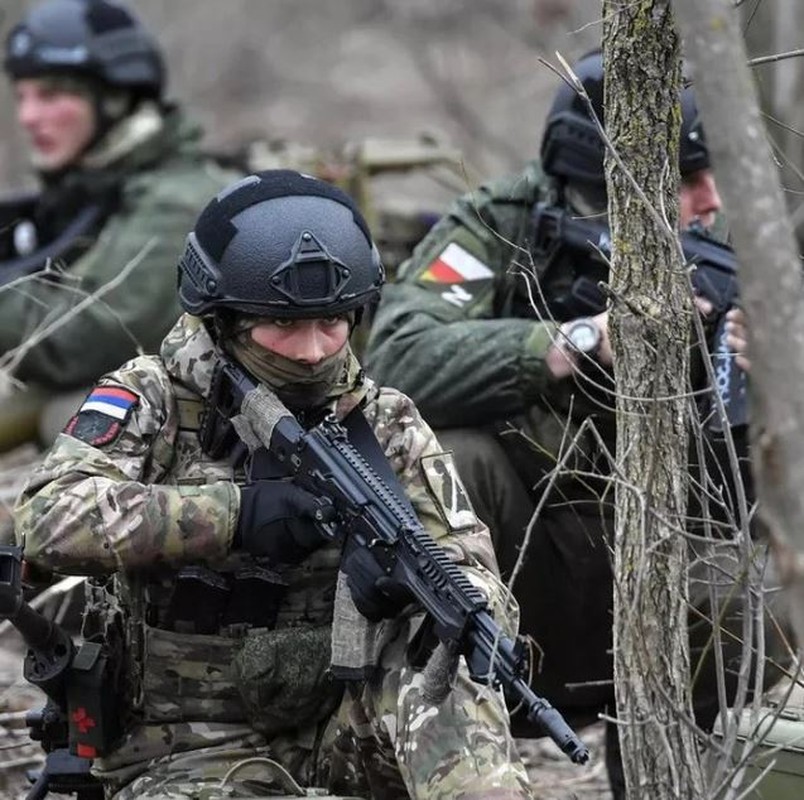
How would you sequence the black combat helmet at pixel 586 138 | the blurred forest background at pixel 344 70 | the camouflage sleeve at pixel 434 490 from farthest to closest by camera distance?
the blurred forest background at pixel 344 70 → the black combat helmet at pixel 586 138 → the camouflage sleeve at pixel 434 490

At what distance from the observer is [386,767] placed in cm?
409

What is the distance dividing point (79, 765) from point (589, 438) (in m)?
1.71

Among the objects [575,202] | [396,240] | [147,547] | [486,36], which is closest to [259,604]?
[147,547]

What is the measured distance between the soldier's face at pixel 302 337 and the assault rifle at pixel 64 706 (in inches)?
27.8

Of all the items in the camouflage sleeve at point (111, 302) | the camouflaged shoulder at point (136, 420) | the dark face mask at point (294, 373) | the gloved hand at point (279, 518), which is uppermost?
the dark face mask at point (294, 373)

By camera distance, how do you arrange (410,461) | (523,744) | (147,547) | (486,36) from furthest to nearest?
(486,36), (523,744), (410,461), (147,547)

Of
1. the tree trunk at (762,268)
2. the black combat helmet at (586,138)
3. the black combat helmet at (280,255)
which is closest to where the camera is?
the tree trunk at (762,268)

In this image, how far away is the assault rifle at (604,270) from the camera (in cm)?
501

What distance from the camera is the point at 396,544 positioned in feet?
12.6

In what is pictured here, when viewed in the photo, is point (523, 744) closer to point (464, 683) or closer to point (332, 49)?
point (464, 683)

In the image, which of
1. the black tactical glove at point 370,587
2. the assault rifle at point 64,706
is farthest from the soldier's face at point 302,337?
the assault rifle at point 64,706

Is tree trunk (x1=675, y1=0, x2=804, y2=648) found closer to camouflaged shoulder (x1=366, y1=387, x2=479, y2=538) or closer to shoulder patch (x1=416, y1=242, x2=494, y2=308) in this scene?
camouflaged shoulder (x1=366, y1=387, x2=479, y2=538)

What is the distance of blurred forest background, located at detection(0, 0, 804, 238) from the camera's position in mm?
16844

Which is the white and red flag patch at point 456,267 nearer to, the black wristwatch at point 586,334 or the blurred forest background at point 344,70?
the black wristwatch at point 586,334
